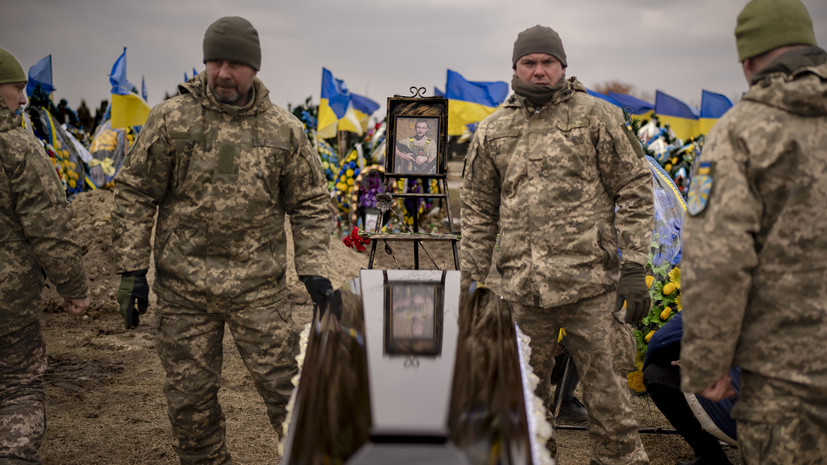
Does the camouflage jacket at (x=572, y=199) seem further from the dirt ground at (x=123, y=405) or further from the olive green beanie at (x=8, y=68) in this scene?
the olive green beanie at (x=8, y=68)

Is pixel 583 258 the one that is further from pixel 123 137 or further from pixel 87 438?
pixel 123 137

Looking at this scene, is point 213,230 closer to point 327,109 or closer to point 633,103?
point 327,109

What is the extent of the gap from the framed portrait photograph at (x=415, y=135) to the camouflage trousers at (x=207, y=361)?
2.66m

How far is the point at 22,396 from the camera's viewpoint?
2832mm

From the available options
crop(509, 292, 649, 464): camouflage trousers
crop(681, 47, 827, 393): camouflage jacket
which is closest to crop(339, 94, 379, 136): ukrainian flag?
crop(509, 292, 649, 464): camouflage trousers

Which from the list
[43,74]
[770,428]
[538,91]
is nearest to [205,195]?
[538,91]

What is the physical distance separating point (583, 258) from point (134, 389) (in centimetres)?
341

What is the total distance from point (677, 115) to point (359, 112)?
6421 mm

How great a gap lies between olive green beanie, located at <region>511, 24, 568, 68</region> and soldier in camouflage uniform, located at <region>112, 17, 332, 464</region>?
1.07 m

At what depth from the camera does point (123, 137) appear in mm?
13430

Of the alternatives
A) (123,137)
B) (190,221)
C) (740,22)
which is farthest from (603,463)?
(123,137)

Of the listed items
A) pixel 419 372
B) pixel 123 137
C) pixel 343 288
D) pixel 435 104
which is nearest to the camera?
pixel 419 372

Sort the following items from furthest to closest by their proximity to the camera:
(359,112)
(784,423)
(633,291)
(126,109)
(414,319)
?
(359,112) < (126,109) < (633,291) < (414,319) < (784,423)

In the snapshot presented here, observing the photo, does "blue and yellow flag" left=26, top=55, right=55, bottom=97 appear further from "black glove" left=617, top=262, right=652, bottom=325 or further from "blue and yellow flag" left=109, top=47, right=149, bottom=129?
"black glove" left=617, top=262, right=652, bottom=325
